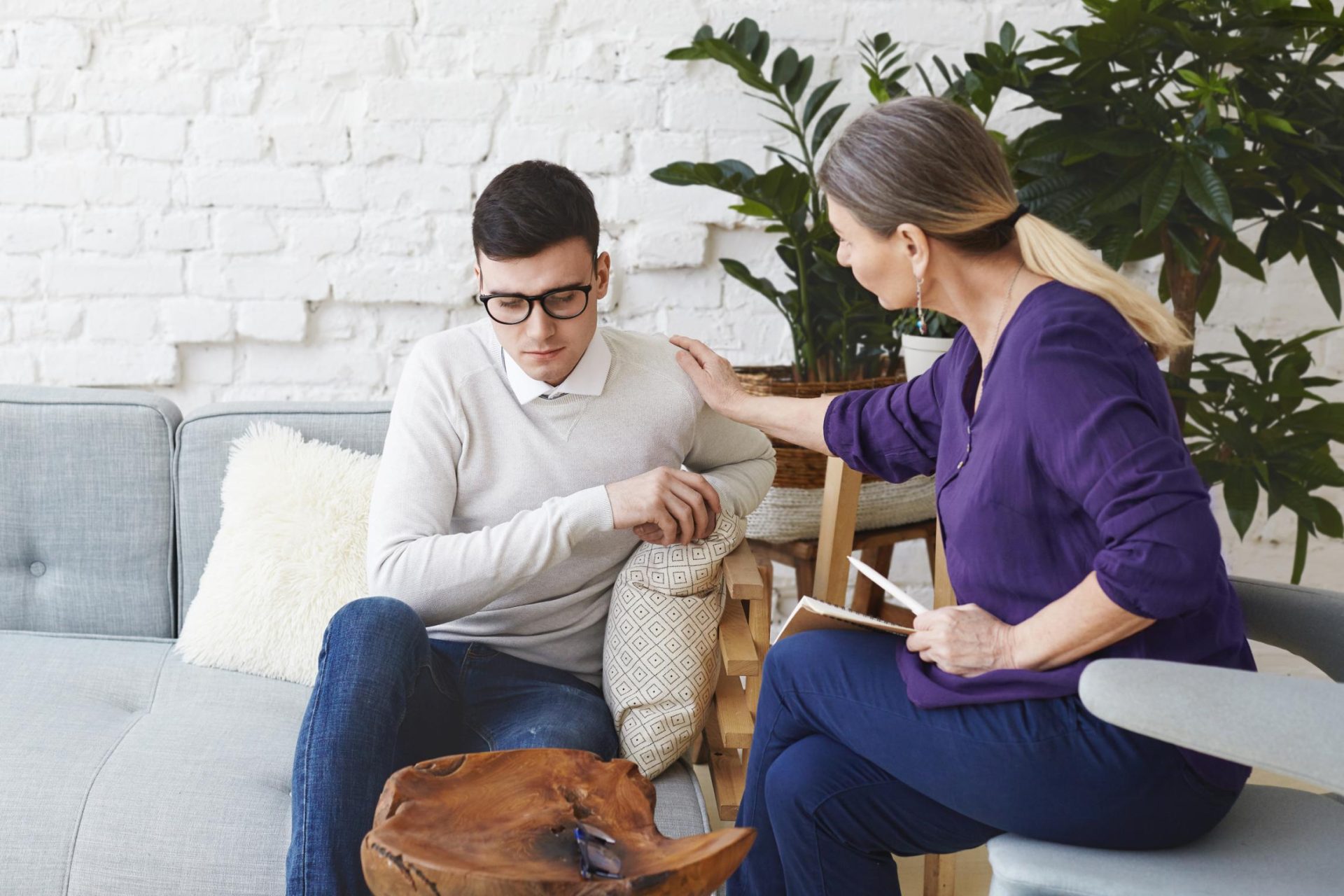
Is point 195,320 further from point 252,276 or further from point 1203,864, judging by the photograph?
point 1203,864

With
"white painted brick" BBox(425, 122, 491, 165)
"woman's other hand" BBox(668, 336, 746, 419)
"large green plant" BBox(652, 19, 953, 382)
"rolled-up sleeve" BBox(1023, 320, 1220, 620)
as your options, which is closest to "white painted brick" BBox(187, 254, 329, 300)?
"white painted brick" BBox(425, 122, 491, 165)

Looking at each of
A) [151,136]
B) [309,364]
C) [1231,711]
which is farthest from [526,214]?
[151,136]

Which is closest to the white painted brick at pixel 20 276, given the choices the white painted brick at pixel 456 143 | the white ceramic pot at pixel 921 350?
the white painted brick at pixel 456 143

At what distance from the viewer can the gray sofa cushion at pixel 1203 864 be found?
3.37 feet

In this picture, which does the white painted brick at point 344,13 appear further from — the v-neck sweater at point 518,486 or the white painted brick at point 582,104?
the v-neck sweater at point 518,486

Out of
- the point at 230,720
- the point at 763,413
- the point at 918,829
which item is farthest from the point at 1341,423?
the point at 230,720

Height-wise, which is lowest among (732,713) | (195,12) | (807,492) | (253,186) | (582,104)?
(732,713)

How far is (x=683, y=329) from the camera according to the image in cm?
252

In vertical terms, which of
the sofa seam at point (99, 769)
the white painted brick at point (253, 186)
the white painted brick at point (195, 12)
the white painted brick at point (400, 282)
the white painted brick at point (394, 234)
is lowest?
the sofa seam at point (99, 769)

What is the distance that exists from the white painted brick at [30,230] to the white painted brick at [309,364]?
0.44m

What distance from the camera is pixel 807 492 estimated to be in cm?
207

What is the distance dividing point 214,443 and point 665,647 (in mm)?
889

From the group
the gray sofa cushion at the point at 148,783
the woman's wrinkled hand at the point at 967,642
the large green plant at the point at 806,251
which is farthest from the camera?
the large green plant at the point at 806,251

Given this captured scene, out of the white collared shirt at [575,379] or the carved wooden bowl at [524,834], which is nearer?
the carved wooden bowl at [524,834]
